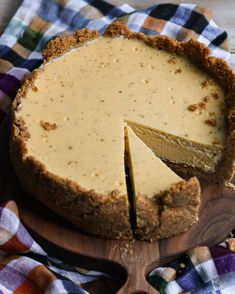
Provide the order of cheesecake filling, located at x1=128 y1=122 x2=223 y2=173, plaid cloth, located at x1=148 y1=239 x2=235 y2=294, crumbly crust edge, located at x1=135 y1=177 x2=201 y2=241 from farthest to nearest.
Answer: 1. cheesecake filling, located at x1=128 y1=122 x2=223 y2=173
2. plaid cloth, located at x1=148 y1=239 x2=235 y2=294
3. crumbly crust edge, located at x1=135 y1=177 x2=201 y2=241

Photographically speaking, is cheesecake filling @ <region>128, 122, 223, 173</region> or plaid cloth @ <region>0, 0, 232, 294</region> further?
cheesecake filling @ <region>128, 122, 223, 173</region>

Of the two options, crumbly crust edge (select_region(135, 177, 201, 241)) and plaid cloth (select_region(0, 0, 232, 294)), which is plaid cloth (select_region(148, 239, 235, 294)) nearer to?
plaid cloth (select_region(0, 0, 232, 294))

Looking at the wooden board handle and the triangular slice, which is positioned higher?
the triangular slice

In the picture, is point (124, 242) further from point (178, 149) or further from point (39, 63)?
point (39, 63)

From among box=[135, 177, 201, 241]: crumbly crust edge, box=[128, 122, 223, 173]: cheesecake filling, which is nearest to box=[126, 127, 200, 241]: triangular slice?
box=[135, 177, 201, 241]: crumbly crust edge

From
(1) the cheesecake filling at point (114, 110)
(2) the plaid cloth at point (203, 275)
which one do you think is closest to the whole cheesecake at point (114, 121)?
(1) the cheesecake filling at point (114, 110)

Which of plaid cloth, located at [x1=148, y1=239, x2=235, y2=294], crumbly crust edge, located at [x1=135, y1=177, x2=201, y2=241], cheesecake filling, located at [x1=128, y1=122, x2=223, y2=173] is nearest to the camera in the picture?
crumbly crust edge, located at [x1=135, y1=177, x2=201, y2=241]

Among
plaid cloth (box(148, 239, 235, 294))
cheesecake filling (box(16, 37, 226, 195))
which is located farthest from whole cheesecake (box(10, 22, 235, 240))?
plaid cloth (box(148, 239, 235, 294))
